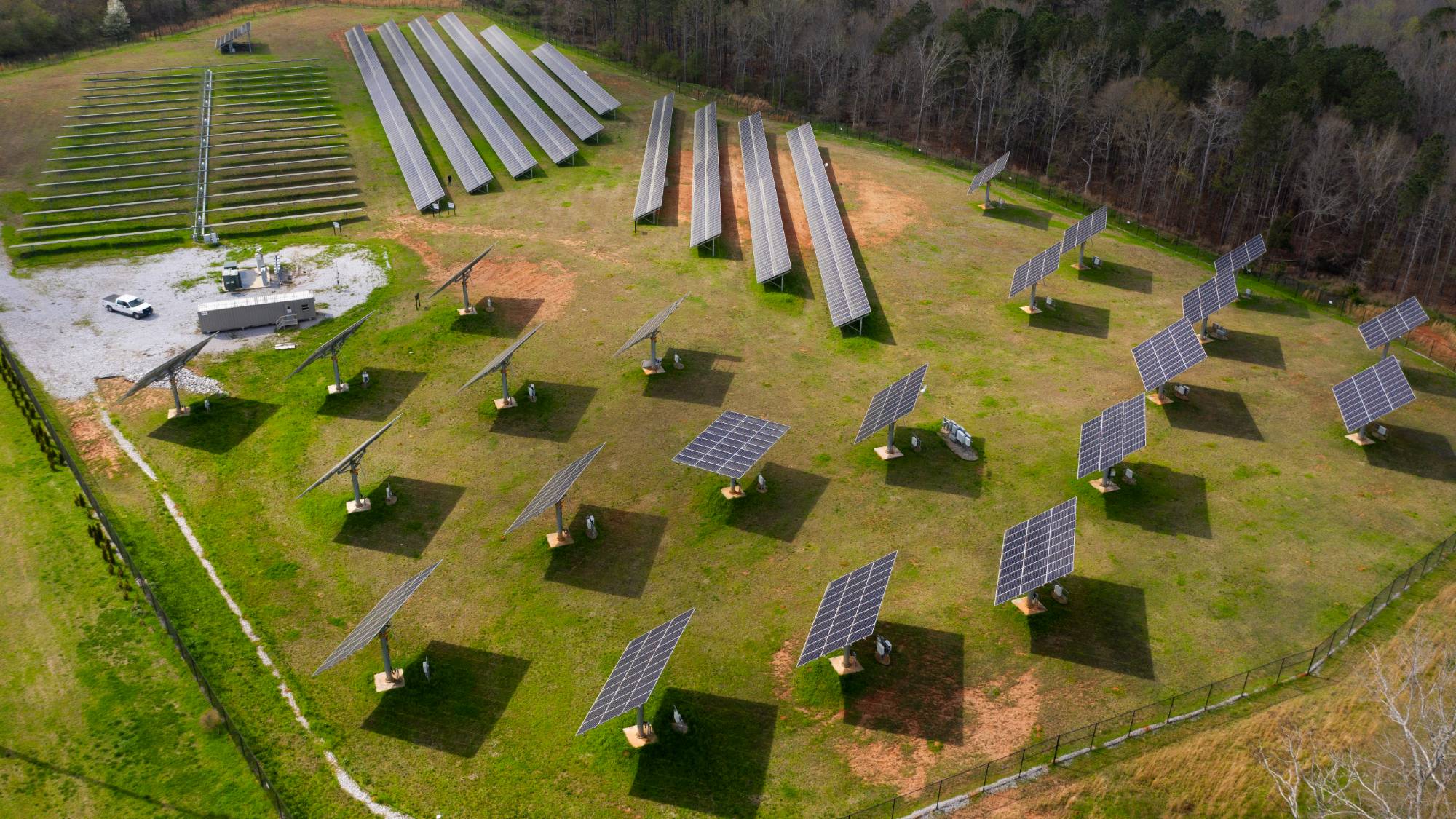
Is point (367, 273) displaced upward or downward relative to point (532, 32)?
downward

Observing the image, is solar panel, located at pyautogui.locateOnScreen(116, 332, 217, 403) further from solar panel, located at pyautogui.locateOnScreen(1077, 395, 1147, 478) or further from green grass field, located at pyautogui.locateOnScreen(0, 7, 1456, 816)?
solar panel, located at pyautogui.locateOnScreen(1077, 395, 1147, 478)

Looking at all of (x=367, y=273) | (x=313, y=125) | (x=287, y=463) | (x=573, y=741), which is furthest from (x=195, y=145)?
(x=573, y=741)

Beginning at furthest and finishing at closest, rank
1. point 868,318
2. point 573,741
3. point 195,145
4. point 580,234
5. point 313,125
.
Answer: point 313,125, point 195,145, point 580,234, point 868,318, point 573,741

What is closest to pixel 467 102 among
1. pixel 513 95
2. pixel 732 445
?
pixel 513 95

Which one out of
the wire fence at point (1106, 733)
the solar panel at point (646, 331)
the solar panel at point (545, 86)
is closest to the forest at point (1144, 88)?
the solar panel at point (545, 86)

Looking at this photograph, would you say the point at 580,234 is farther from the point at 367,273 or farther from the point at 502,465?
the point at 502,465

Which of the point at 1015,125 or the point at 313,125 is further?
the point at 1015,125

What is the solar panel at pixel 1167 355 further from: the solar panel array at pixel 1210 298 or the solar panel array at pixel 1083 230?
the solar panel array at pixel 1083 230
